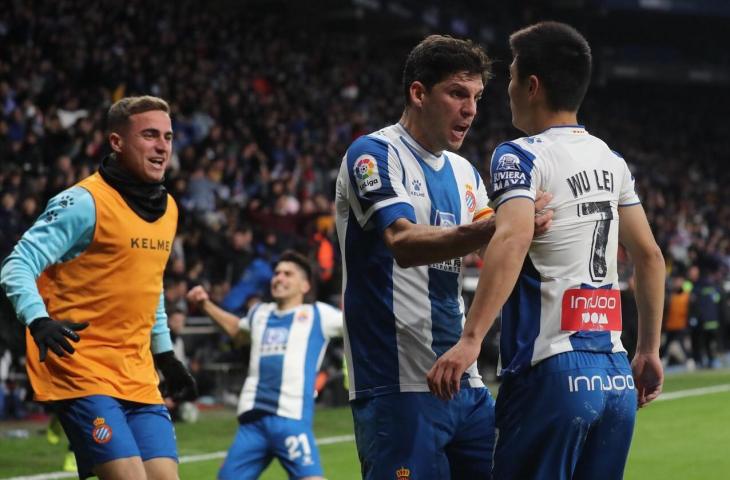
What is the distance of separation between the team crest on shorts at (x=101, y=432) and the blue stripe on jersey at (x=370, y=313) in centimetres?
115

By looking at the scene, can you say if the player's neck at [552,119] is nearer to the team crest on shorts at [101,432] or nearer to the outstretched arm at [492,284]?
the outstretched arm at [492,284]

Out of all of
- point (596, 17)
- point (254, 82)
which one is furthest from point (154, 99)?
point (596, 17)

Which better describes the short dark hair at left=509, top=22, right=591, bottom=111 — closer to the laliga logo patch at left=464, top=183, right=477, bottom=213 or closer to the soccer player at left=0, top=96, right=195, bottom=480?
the laliga logo patch at left=464, top=183, right=477, bottom=213

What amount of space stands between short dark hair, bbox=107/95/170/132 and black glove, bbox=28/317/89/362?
1097 millimetres

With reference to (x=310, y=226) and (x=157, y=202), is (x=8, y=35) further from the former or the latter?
(x=157, y=202)

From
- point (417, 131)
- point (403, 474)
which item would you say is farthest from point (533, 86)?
point (403, 474)

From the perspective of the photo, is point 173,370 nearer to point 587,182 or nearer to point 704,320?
point 587,182

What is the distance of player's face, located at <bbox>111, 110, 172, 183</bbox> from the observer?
507 centimetres

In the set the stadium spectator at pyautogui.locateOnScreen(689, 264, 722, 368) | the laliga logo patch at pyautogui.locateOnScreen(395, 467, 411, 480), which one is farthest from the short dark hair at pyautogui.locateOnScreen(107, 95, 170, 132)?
the stadium spectator at pyautogui.locateOnScreen(689, 264, 722, 368)

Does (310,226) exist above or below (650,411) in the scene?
above

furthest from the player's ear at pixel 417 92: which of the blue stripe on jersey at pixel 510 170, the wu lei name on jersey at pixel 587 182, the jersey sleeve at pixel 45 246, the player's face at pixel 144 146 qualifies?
the jersey sleeve at pixel 45 246

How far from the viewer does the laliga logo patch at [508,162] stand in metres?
3.67

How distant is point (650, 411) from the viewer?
48.5ft

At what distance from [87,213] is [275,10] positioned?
27.9 m
